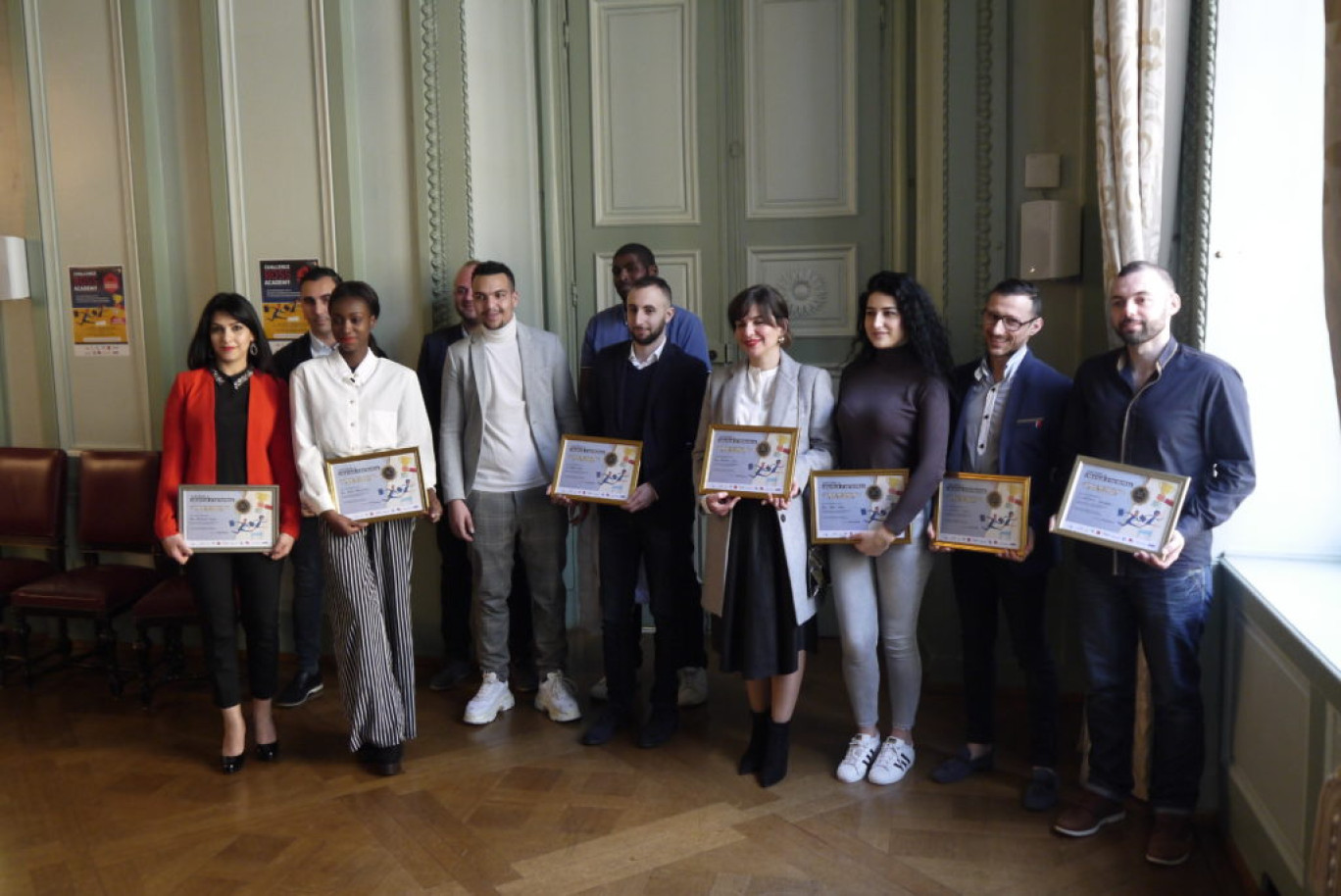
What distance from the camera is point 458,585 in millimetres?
4234

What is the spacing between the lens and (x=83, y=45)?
453cm

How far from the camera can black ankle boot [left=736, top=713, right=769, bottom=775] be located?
3.35 meters

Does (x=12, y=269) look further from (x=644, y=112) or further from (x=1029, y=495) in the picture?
(x=1029, y=495)

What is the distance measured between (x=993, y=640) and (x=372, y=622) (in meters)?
1.82

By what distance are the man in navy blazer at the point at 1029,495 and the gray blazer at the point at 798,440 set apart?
0.37 meters

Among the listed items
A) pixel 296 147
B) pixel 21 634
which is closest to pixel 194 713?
pixel 21 634

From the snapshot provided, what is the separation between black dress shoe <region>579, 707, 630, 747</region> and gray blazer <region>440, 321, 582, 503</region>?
81 cm

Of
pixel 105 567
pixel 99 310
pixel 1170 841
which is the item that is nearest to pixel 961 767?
pixel 1170 841

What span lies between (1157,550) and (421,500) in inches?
79.0

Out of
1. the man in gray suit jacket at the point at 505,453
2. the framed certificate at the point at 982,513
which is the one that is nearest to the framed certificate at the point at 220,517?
the man in gray suit jacket at the point at 505,453

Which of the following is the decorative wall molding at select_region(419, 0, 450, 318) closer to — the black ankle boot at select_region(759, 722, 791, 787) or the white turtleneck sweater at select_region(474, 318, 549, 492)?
the white turtleneck sweater at select_region(474, 318, 549, 492)

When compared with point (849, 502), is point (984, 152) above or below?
above

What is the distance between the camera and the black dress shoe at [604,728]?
358 cm

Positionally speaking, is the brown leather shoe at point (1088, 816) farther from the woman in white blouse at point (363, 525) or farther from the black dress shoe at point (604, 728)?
the woman in white blouse at point (363, 525)
